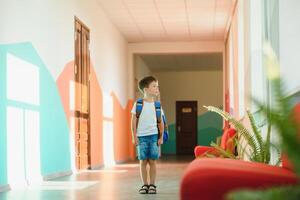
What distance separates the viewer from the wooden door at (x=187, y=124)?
19219mm

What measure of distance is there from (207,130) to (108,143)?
326 inches

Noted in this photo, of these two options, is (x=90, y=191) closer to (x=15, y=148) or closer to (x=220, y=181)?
(x=15, y=148)

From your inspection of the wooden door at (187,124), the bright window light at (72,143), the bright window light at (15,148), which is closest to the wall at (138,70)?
the wooden door at (187,124)

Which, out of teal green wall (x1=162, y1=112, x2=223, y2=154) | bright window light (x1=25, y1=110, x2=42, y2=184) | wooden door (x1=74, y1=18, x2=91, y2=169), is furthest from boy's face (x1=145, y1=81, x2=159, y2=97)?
teal green wall (x1=162, y1=112, x2=223, y2=154)

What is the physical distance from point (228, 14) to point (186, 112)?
8.35 m

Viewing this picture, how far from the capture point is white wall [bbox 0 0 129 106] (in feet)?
19.8

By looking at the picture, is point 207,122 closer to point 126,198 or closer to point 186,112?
point 186,112

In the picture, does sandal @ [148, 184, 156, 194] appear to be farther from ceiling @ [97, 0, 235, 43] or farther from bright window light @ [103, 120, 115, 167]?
bright window light @ [103, 120, 115, 167]

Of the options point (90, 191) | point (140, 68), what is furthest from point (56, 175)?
point (140, 68)

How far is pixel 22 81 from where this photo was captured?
6.22 metres

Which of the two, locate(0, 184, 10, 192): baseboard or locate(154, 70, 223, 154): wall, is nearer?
locate(0, 184, 10, 192): baseboard

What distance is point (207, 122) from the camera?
19047 mm

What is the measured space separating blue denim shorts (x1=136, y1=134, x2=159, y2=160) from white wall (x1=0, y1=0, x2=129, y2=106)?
1912 millimetres

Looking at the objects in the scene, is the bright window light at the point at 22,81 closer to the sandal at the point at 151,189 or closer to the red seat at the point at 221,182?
the sandal at the point at 151,189
